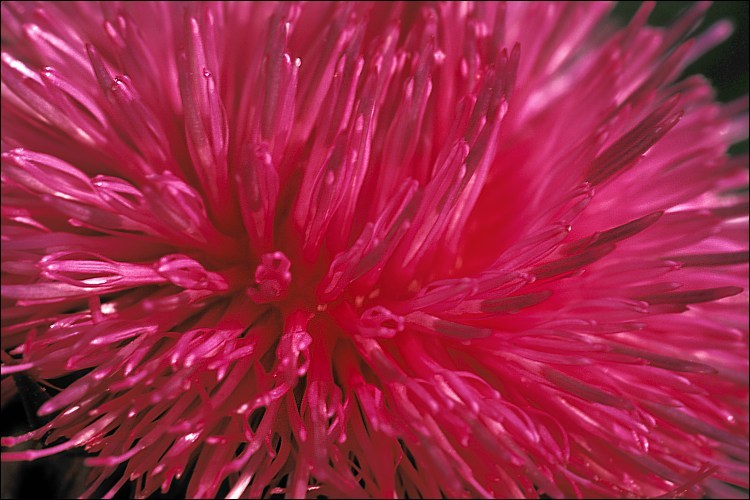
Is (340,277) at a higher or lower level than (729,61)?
lower

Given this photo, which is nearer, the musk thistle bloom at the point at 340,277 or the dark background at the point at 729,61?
the musk thistle bloom at the point at 340,277

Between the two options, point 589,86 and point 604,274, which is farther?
point 589,86

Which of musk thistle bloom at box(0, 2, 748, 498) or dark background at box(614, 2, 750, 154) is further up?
dark background at box(614, 2, 750, 154)

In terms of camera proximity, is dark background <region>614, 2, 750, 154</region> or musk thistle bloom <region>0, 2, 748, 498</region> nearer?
musk thistle bloom <region>0, 2, 748, 498</region>

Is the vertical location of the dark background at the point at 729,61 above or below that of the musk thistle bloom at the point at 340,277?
above

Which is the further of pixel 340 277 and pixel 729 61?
pixel 729 61

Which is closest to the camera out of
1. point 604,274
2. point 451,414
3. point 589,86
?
point 451,414

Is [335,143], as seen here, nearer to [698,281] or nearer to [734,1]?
[698,281]

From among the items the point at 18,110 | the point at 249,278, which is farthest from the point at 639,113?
the point at 18,110
